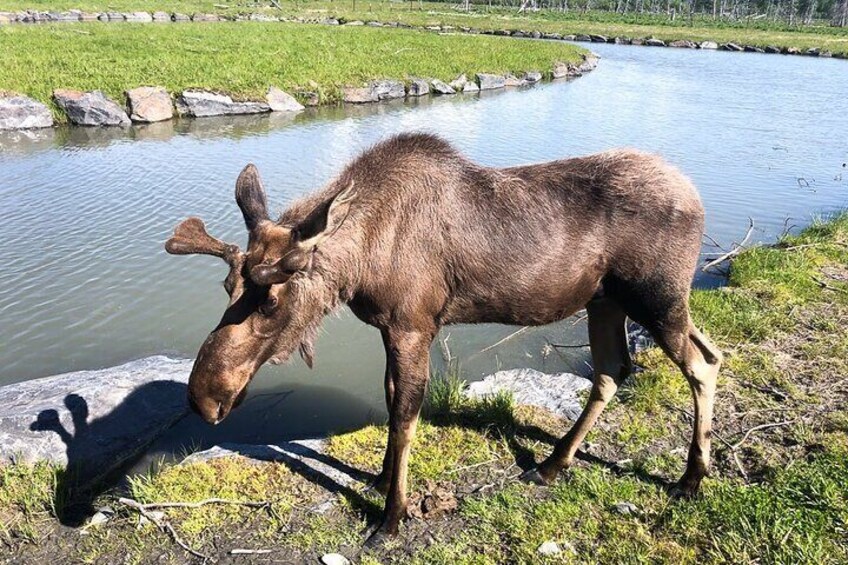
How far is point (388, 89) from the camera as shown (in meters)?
24.9

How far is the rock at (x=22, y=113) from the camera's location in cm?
1709

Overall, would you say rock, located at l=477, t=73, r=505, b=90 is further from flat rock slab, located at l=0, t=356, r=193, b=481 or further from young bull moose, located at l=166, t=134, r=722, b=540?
young bull moose, located at l=166, t=134, r=722, b=540

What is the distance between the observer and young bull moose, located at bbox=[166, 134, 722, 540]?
3.80 meters

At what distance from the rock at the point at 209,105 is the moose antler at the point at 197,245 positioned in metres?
17.8

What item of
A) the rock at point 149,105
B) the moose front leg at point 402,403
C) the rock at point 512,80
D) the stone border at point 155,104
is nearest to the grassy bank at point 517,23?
the rock at point 512,80

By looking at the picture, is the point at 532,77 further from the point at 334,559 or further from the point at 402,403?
the point at 334,559

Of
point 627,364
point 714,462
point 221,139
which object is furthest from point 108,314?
point 221,139

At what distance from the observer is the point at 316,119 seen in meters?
20.7

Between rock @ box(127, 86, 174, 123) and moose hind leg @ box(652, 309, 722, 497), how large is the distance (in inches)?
715

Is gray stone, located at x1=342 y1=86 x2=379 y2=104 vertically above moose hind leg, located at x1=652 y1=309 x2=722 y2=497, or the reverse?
gray stone, located at x1=342 y1=86 x2=379 y2=104

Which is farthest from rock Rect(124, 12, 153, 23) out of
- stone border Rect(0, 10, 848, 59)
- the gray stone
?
the gray stone

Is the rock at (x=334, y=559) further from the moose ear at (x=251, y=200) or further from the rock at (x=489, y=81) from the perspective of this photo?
the rock at (x=489, y=81)

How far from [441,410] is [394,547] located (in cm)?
173

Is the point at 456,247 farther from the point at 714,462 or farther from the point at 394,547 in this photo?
the point at 714,462
